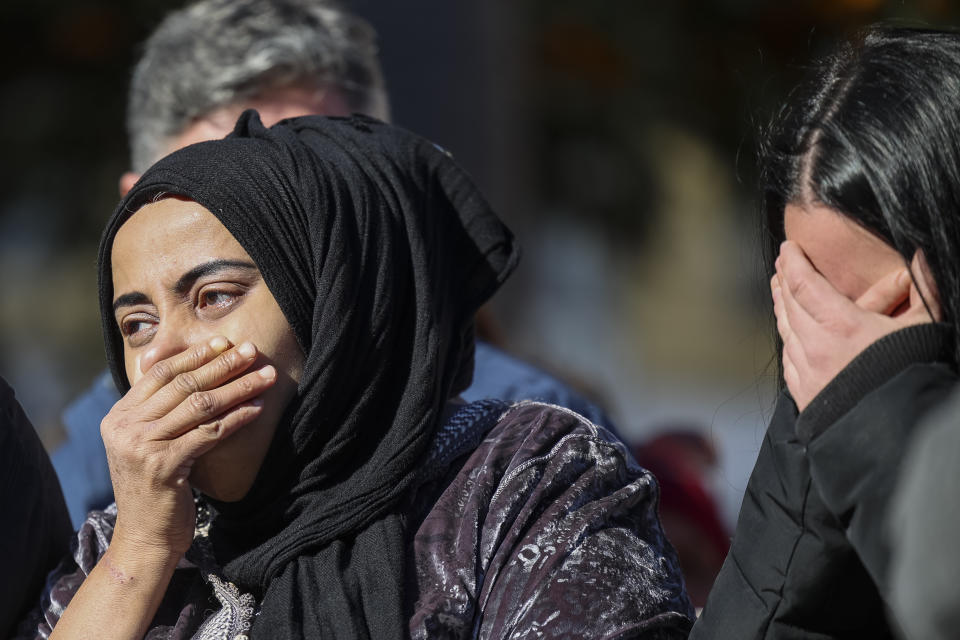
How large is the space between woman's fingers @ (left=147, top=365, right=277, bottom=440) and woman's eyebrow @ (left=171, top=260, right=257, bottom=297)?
21 centimetres

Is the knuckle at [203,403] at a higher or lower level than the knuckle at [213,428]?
higher

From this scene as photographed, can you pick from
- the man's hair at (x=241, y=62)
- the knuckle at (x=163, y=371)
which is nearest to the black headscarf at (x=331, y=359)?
the knuckle at (x=163, y=371)

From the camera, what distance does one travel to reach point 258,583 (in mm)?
2184

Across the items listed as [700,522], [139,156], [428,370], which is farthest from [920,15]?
[428,370]

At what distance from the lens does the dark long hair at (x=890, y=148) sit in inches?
68.2

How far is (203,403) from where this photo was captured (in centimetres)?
207

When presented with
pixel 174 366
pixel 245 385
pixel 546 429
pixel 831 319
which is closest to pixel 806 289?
pixel 831 319

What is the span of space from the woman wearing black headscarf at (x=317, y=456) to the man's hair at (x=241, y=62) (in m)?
1.22

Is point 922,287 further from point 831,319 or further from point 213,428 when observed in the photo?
point 213,428

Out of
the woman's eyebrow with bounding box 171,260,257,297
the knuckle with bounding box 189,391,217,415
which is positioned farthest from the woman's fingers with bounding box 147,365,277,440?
the woman's eyebrow with bounding box 171,260,257,297

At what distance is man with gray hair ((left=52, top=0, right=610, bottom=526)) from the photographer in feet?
11.2

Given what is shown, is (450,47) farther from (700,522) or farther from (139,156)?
(700,522)

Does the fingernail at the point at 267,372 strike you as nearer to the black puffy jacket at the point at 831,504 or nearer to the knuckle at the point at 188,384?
the knuckle at the point at 188,384

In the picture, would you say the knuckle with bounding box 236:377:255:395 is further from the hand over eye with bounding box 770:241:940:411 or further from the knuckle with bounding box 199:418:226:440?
the hand over eye with bounding box 770:241:940:411
